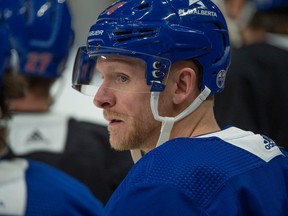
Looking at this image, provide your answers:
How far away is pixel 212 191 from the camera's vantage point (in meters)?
1.85

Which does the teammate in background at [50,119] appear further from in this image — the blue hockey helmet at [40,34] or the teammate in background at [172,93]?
the teammate in background at [172,93]

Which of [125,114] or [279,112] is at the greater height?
[125,114]

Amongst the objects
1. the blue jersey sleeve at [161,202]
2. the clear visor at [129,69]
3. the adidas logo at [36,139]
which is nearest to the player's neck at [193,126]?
the clear visor at [129,69]

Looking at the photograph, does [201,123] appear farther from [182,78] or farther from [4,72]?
[4,72]

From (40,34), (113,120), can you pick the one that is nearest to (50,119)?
(40,34)

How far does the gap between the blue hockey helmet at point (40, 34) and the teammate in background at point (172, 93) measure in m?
1.37

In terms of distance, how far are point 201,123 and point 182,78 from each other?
122 mm

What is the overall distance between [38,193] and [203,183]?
901 mm

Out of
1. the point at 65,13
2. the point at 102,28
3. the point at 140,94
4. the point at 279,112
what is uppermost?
the point at 102,28

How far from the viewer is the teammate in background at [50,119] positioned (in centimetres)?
339

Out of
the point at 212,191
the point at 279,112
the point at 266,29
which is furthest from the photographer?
the point at 266,29

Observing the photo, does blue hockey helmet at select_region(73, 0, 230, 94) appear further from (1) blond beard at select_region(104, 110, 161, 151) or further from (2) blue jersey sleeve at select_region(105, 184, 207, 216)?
(2) blue jersey sleeve at select_region(105, 184, 207, 216)

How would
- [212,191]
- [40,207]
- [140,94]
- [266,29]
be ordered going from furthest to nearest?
[266,29]
[40,207]
[140,94]
[212,191]

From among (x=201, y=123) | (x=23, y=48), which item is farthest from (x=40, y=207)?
(x=23, y=48)
